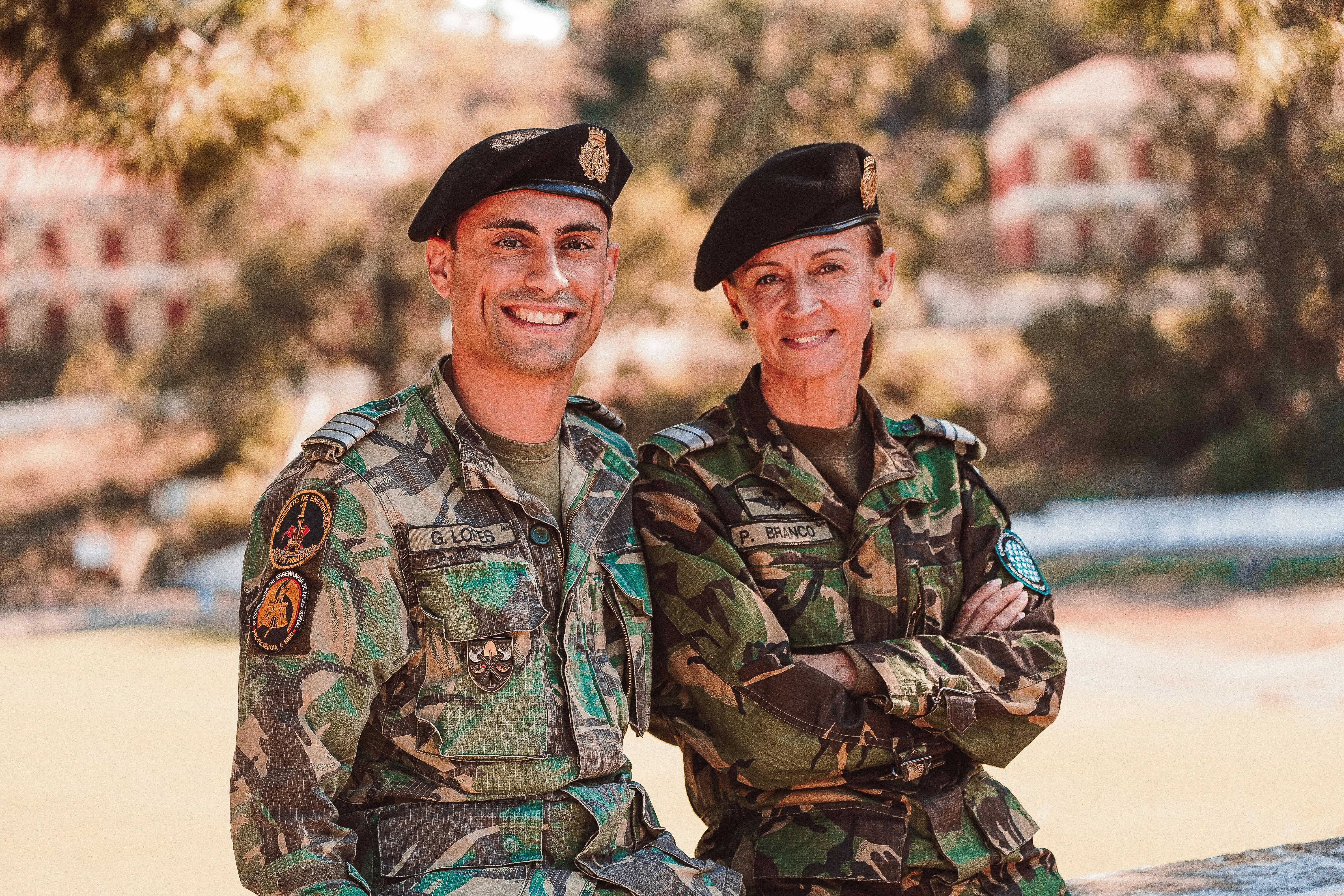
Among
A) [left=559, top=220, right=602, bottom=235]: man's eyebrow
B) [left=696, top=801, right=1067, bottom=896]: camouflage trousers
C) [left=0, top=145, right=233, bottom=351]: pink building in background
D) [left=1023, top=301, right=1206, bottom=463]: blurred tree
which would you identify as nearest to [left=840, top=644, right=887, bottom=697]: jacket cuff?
[left=696, top=801, right=1067, bottom=896]: camouflage trousers

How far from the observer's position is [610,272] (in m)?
2.59

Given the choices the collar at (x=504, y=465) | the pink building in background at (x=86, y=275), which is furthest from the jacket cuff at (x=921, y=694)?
the pink building in background at (x=86, y=275)

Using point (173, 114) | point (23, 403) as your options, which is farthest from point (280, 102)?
point (23, 403)

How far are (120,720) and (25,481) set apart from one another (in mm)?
15156

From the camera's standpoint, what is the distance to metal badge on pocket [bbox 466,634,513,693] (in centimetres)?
223

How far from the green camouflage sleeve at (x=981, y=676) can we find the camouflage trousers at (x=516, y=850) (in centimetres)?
55

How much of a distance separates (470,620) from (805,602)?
78 centimetres

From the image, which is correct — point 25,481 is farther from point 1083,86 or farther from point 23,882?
point 1083,86

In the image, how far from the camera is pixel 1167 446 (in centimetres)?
2058

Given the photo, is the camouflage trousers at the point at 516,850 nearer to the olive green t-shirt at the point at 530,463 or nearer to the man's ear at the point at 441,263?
the olive green t-shirt at the point at 530,463

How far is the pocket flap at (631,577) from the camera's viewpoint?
98.0 inches

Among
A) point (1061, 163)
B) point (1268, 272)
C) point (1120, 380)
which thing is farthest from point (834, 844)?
point (1061, 163)

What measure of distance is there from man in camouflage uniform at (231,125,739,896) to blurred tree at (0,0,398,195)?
7.85 ft

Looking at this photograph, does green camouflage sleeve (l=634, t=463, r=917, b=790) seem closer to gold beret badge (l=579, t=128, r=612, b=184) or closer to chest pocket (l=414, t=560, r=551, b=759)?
chest pocket (l=414, t=560, r=551, b=759)
